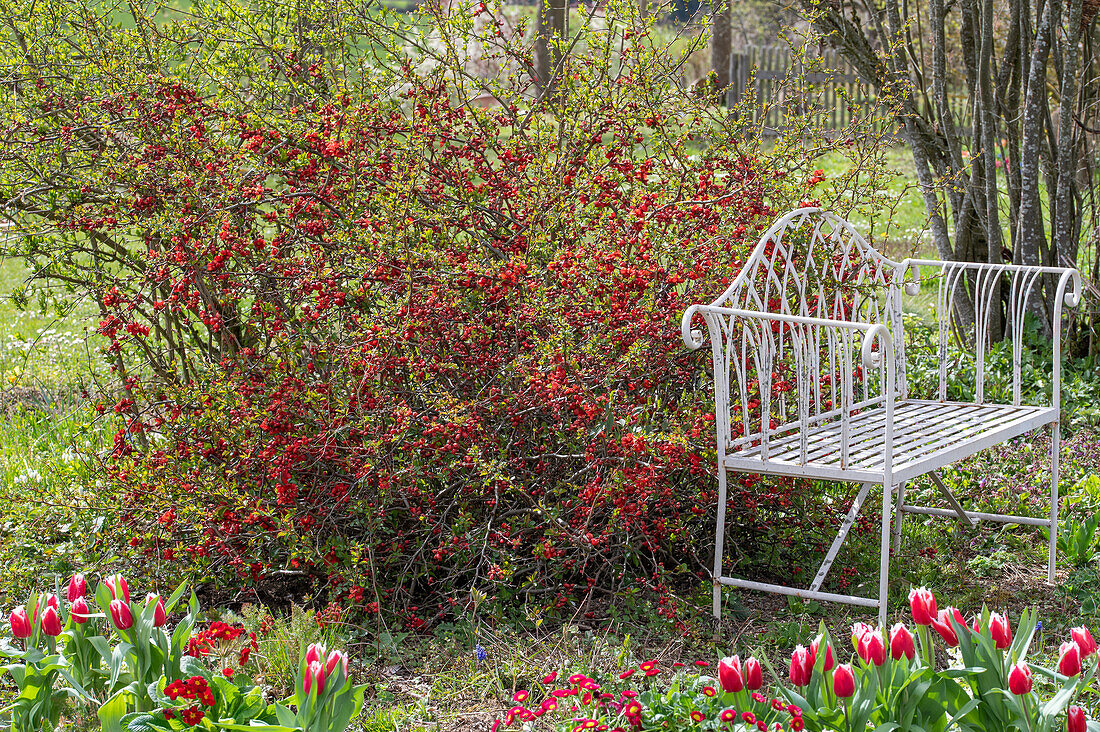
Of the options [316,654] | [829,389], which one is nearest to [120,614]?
[316,654]

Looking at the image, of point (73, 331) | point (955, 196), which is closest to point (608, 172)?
point (955, 196)

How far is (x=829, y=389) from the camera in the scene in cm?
349

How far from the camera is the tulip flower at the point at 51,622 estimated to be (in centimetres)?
217

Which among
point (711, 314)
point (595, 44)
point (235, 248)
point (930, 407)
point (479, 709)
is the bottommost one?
point (479, 709)

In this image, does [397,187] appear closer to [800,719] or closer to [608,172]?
[608,172]

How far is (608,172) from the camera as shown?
338 cm

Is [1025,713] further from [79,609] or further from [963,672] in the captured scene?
[79,609]

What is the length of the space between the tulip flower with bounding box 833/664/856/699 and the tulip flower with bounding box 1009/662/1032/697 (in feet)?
0.88

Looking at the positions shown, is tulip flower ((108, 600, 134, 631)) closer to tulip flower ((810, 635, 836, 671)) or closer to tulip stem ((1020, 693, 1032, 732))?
tulip flower ((810, 635, 836, 671))

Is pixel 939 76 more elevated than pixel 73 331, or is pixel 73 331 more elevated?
pixel 939 76

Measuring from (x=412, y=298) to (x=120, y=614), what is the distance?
45.8 inches

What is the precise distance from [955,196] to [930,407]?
2.60 metres

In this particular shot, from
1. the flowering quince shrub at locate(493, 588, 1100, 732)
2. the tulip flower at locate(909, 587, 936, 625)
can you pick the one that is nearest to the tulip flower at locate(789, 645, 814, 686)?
the flowering quince shrub at locate(493, 588, 1100, 732)

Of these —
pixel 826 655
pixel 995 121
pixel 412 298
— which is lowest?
pixel 826 655
